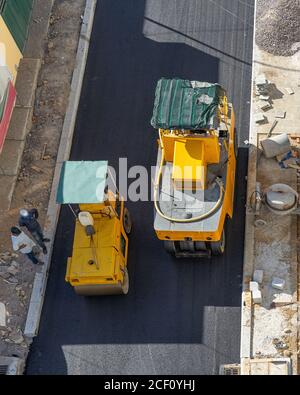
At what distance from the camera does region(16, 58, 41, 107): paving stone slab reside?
17.2 m

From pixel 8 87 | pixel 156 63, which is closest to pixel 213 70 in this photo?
pixel 156 63

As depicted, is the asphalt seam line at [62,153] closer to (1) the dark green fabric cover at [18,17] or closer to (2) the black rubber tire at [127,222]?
(1) the dark green fabric cover at [18,17]

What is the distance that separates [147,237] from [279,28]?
715 centimetres

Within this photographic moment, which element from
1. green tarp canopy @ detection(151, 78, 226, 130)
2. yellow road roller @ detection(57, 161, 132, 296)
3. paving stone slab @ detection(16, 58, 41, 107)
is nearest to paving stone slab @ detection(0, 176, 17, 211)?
paving stone slab @ detection(16, 58, 41, 107)

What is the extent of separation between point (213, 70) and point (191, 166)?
4574 mm

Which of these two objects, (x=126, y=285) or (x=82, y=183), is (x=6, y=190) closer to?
(x=82, y=183)

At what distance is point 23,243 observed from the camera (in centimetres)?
1422

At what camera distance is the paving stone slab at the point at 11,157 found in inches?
637

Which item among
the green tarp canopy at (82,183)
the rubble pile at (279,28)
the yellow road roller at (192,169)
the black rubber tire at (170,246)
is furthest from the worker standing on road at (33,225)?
the rubble pile at (279,28)

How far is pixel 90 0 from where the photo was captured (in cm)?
1917

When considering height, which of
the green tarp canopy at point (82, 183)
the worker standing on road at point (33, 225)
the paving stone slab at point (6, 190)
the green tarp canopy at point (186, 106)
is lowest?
the worker standing on road at point (33, 225)

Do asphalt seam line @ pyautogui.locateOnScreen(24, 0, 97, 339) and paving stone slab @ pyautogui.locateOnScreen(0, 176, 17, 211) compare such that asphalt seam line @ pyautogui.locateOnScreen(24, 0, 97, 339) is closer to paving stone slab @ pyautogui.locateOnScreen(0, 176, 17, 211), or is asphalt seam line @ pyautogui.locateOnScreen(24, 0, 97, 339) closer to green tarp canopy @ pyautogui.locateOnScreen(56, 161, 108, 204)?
paving stone slab @ pyautogui.locateOnScreen(0, 176, 17, 211)

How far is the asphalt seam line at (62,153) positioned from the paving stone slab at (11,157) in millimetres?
1009

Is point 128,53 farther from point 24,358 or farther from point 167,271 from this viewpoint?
point 24,358
